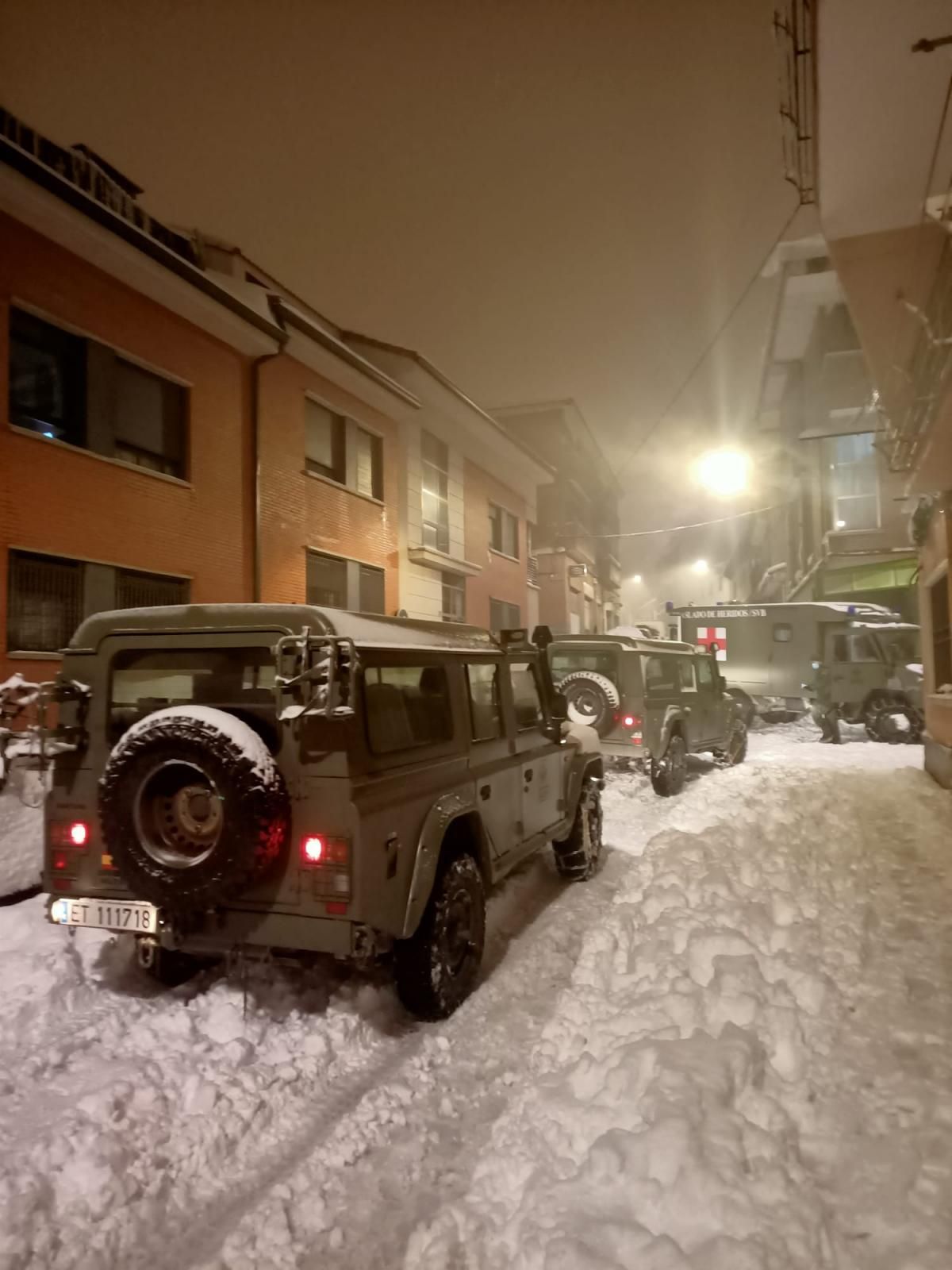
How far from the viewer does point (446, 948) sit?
4.29 m

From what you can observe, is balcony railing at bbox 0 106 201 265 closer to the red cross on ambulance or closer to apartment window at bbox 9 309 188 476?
apartment window at bbox 9 309 188 476

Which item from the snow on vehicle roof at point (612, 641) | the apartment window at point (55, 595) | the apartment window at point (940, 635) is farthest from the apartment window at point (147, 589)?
the apartment window at point (940, 635)

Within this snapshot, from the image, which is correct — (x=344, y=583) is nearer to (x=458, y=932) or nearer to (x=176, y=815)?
(x=458, y=932)

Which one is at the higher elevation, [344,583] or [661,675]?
[344,583]

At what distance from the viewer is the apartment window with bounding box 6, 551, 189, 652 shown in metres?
9.68

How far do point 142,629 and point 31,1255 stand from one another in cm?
259

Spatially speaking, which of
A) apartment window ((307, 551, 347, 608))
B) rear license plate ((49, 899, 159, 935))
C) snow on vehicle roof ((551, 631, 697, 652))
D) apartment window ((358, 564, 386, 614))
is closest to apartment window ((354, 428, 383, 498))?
apartment window ((358, 564, 386, 614))

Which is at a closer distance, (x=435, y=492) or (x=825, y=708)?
(x=825, y=708)

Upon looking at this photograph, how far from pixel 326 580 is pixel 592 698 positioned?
6.96m

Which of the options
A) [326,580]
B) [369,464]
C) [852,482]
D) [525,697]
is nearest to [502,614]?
[369,464]

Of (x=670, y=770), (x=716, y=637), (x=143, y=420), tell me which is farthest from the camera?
(x=716, y=637)

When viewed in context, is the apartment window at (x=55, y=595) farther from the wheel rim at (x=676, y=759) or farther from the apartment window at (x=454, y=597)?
the apartment window at (x=454, y=597)

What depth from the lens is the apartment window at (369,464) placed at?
679 inches

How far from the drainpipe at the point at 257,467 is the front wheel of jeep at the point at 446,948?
31.4 feet
